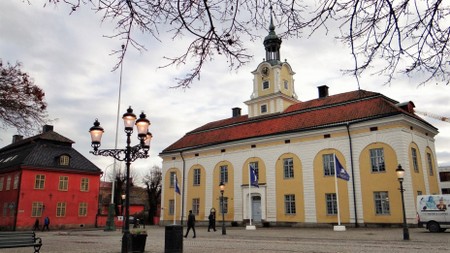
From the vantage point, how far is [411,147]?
28.7 metres

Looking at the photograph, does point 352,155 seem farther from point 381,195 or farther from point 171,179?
point 171,179

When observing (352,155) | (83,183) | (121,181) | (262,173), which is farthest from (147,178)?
(352,155)

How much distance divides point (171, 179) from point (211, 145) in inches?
287

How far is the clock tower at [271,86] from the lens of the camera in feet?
130

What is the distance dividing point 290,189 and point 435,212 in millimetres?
12675

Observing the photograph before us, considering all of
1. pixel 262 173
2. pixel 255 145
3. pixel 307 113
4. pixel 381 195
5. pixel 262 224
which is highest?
pixel 307 113

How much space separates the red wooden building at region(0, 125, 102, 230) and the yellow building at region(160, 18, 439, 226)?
929cm

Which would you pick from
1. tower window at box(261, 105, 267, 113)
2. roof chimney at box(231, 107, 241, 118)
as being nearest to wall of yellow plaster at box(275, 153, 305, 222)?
tower window at box(261, 105, 267, 113)

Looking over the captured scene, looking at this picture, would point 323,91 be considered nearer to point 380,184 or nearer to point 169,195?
point 380,184

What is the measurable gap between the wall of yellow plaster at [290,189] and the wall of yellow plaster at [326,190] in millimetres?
1459

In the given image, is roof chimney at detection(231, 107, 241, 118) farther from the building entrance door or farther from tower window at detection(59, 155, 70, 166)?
tower window at detection(59, 155, 70, 166)

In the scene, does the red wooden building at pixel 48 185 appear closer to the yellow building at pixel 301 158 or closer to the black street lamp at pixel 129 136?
the yellow building at pixel 301 158

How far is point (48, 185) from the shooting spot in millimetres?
40750

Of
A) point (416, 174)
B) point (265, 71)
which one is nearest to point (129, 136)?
point (416, 174)
